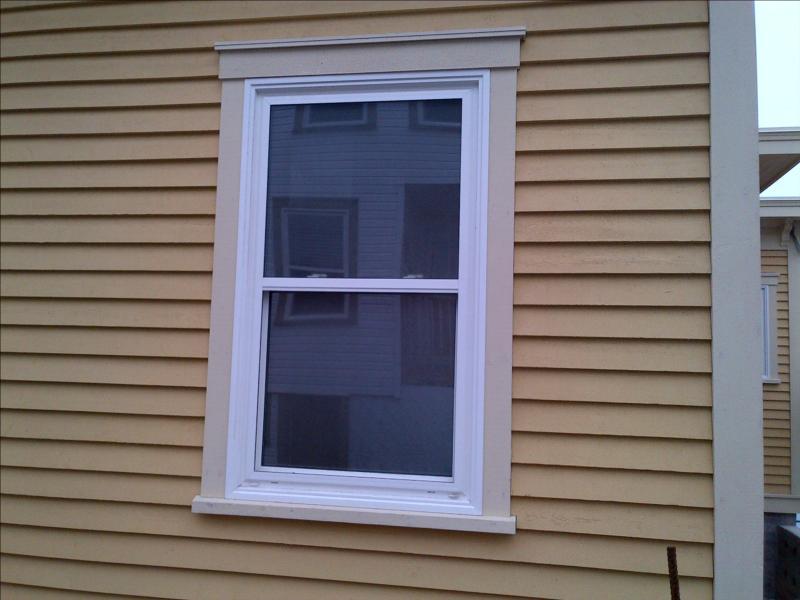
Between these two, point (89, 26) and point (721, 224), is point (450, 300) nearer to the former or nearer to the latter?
point (721, 224)

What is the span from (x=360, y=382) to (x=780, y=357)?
20.5 feet

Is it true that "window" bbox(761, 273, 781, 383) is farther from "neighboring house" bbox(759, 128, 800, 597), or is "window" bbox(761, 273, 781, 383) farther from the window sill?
the window sill

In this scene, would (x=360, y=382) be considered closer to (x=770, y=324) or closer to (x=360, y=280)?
(x=360, y=280)

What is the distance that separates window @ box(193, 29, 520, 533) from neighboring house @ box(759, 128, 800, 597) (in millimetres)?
4676

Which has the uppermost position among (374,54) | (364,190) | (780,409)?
(374,54)

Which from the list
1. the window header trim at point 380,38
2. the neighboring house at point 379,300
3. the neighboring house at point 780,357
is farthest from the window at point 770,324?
the window header trim at point 380,38

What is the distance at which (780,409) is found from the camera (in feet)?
21.6

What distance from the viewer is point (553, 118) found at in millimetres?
2148

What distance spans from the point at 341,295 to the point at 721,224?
4.39 ft

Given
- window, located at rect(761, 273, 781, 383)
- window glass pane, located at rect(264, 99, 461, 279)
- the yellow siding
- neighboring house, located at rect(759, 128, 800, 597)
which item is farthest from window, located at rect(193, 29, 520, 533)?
window, located at rect(761, 273, 781, 383)

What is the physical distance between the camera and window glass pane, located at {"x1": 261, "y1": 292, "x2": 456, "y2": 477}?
7.25 ft

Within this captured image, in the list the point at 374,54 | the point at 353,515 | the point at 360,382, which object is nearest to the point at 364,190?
the point at 374,54

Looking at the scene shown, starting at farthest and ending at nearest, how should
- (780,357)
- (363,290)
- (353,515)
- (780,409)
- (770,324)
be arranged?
(770,324), (780,357), (780,409), (363,290), (353,515)

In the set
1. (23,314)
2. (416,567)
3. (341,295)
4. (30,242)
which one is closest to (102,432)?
(23,314)
